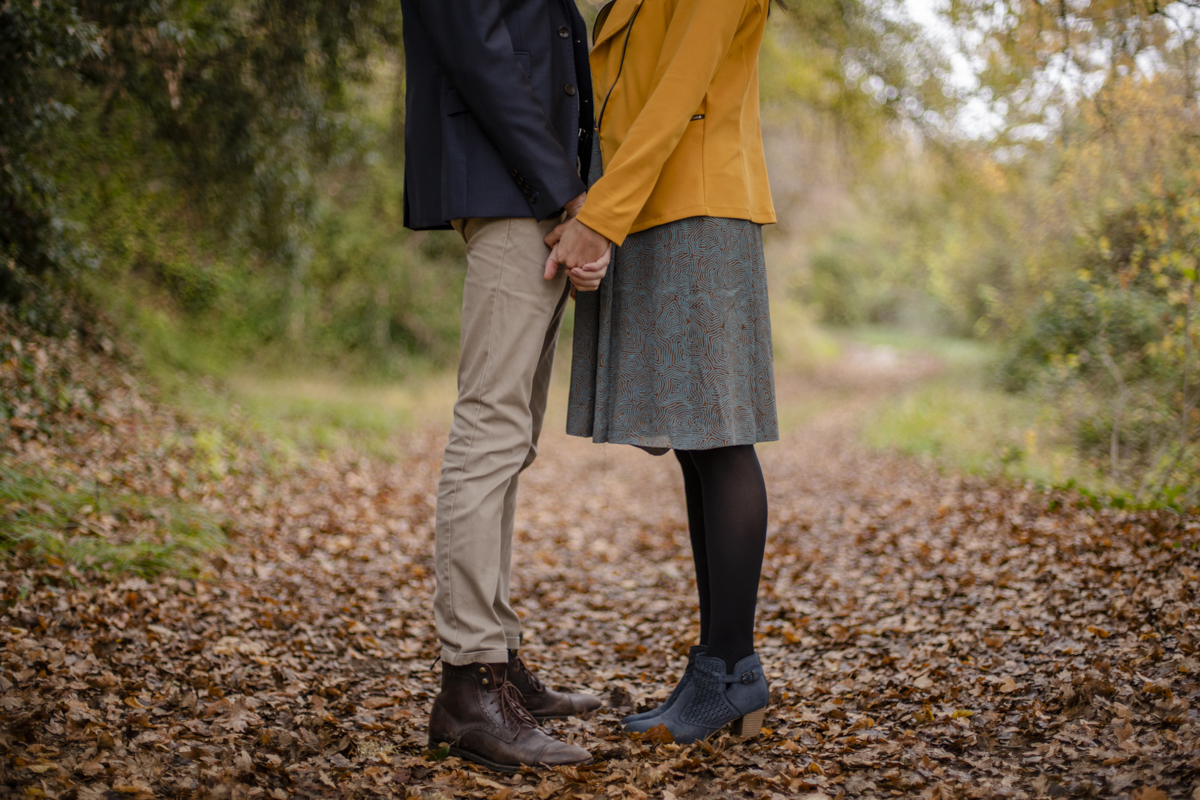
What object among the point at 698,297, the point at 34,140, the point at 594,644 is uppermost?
the point at 34,140

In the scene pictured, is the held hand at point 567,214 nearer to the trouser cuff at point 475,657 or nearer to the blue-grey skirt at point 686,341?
the blue-grey skirt at point 686,341

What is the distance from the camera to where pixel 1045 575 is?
2822 millimetres

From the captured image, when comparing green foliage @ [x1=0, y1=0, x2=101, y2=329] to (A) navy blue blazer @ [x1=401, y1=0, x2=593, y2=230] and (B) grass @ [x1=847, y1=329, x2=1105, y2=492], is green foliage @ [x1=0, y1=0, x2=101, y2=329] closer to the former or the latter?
(A) navy blue blazer @ [x1=401, y1=0, x2=593, y2=230]

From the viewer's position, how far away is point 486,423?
1.79 metres

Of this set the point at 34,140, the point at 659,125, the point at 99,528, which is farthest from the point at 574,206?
the point at 34,140

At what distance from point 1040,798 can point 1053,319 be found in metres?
6.61

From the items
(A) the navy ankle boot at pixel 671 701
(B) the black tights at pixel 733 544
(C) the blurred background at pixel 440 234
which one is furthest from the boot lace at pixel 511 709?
(C) the blurred background at pixel 440 234

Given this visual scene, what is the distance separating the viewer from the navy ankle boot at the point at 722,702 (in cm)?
180

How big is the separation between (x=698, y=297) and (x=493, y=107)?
621 millimetres

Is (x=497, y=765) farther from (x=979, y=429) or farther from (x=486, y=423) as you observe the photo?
(x=979, y=429)

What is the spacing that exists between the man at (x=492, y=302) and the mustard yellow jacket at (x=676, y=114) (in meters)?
0.11

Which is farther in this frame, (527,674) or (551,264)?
(527,674)

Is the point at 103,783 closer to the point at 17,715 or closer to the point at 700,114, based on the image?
the point at 17,715

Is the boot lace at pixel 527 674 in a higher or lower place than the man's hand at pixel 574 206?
lower
